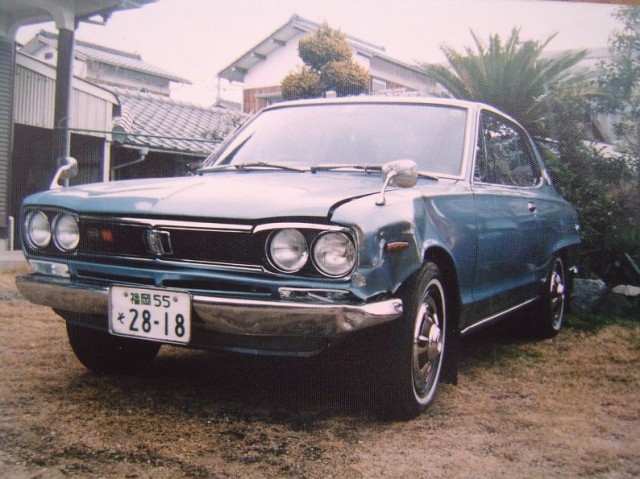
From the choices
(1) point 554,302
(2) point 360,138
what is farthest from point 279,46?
(1) point 554,302

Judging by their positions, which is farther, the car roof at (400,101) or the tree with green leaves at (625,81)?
the car roof at (400,101)

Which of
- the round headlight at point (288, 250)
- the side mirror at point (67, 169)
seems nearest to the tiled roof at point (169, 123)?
the side mirror at point (67, 169)

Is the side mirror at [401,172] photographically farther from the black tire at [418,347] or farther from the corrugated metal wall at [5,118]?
the corrugated metal wall at [5,118]

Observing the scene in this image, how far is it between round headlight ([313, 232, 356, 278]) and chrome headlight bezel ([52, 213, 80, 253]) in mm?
943

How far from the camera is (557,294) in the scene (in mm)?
4086

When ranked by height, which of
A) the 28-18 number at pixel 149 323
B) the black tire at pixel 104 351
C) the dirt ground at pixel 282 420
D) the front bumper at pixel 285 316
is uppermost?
the front bumper at pixel 285 316

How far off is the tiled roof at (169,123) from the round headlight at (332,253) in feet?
5.02

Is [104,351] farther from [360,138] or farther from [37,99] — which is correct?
[360,138]

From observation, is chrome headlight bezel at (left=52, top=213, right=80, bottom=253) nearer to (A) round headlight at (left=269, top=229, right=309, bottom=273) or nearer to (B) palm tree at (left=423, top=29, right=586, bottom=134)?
(A) round headlight at (left=269, top=229, right=309, bottom=273)

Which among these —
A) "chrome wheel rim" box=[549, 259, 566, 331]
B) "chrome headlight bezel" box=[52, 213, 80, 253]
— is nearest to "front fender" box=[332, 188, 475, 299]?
"chrome headlight bezel" box=[52, 213, 80, 253]

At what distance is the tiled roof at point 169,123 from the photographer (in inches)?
129

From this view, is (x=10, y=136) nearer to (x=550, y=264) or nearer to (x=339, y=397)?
(x=339, y=397)

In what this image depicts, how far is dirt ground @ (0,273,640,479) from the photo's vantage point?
1.89m

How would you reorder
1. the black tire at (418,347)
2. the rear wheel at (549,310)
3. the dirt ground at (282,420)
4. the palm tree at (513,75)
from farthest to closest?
the rear wheel at (549,310), the palm tree at (513,75), the black tire at (418,347), the dirt ground at (282,420)
